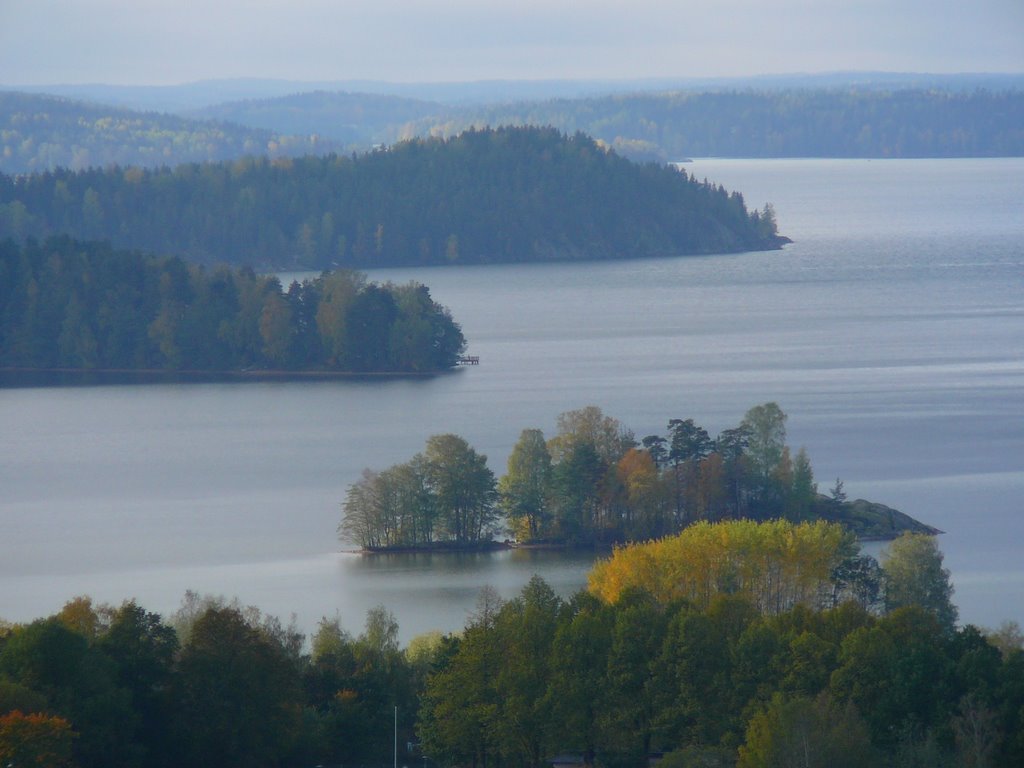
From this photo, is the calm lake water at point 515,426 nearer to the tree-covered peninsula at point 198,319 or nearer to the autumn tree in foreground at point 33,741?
the tree-covered peninsula at point 198,319

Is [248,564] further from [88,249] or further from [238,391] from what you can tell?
[88,249]

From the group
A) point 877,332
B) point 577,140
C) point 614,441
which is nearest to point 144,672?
point 614,441

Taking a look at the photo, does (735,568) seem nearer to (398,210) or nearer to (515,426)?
(515,426)

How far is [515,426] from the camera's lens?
36.9 m

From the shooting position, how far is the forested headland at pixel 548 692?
14.5m

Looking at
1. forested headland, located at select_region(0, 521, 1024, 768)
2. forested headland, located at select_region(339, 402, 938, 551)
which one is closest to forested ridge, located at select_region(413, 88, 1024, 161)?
forested headland, located at select_region(339, 402, 938, 551)

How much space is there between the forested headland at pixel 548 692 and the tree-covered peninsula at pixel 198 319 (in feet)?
99.4

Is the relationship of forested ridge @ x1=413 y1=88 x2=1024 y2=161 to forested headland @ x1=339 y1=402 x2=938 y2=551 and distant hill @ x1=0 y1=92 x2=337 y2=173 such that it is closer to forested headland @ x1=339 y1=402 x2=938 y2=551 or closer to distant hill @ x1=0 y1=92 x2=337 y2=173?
distant hill @ x1=0 y1=92 x2=337 y2=173

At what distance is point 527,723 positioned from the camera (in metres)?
15.7

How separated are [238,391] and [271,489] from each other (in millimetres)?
13976

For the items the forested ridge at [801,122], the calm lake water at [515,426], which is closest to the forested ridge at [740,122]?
the forested ridge at [801,122]

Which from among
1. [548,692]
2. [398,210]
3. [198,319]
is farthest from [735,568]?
[398,210]

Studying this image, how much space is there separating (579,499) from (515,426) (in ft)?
32.4

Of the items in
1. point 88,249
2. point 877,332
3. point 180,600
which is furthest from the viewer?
point 88,249
